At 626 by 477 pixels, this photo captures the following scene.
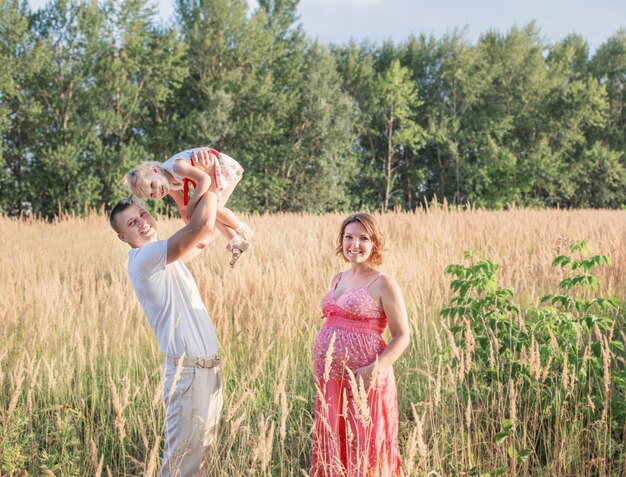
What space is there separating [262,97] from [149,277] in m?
23.1

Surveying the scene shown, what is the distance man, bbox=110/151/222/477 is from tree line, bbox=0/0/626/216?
17.2 meters

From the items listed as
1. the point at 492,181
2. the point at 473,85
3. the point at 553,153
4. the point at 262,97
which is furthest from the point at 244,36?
the point at 553,153

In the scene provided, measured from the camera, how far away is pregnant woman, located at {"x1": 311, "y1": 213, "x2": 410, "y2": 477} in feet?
7.09

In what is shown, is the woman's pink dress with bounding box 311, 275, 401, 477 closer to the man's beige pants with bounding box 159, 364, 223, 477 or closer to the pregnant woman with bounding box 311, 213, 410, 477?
the pregnant woman with bounding box 311, 213, 410, 477

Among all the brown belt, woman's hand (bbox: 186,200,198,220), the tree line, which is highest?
the tree line

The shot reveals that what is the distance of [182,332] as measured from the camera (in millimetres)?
2166

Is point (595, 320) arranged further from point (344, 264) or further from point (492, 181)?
point (492, 181)

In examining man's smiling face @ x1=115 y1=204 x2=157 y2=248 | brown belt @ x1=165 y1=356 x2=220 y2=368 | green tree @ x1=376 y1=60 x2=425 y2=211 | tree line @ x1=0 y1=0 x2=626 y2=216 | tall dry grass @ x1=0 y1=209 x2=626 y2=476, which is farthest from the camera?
green tree @ x1=376 y1=60 x2=425 y2=211

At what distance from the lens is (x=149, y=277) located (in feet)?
6.98

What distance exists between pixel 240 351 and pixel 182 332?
5.11ft

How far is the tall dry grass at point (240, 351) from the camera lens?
238 cm

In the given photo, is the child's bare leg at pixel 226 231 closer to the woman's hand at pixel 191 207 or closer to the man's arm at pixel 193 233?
the woman's hand at pixel 191 207

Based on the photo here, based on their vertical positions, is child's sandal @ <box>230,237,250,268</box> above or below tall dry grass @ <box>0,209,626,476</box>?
above

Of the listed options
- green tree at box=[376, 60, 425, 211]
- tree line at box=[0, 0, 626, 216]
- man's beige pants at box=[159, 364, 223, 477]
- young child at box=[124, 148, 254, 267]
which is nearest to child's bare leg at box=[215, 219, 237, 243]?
young child at box=[124, 148, 254, 267]
